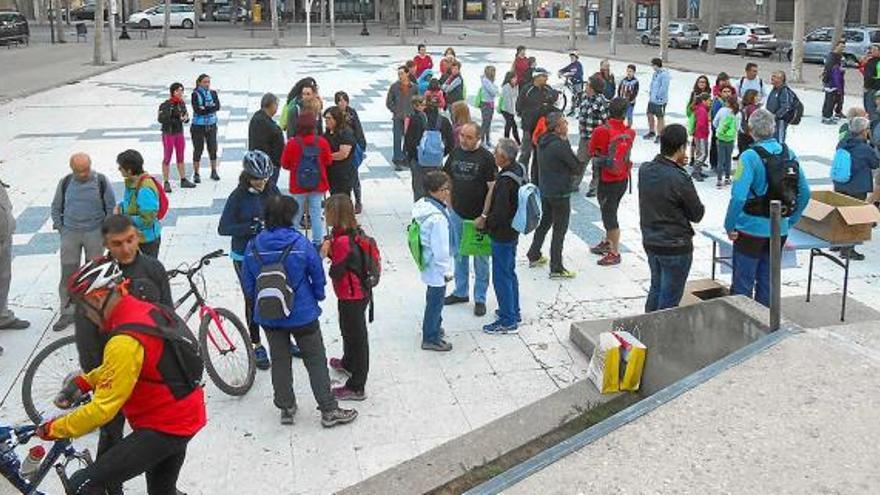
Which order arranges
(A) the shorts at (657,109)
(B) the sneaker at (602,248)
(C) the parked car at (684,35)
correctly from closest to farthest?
(B) the sneaker at (602,248) → (A) the shorts at (657,109) → (C) the parked car at (684,35)

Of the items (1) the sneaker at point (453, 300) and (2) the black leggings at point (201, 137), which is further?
(2) the black leggings at point (201, 137)

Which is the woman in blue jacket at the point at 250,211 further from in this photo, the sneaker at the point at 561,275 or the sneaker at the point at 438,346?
the sneaker at the point at 561,275

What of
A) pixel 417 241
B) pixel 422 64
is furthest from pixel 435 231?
pixel 422 64

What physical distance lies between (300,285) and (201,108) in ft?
24.4

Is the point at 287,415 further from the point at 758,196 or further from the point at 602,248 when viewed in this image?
the point at 602,248

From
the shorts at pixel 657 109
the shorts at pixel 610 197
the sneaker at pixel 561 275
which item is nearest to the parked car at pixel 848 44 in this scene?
the shorts at pixel 657 109

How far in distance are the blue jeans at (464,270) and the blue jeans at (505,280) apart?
42 centimetres

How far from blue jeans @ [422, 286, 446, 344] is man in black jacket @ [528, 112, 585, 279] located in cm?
213

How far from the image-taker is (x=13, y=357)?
7.02 metres

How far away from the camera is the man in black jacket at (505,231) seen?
23.6 feet

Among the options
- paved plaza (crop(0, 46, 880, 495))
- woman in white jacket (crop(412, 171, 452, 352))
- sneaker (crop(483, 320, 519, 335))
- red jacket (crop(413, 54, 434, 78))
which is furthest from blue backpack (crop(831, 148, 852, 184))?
red jacket (crop(413, 54, 434, 78))

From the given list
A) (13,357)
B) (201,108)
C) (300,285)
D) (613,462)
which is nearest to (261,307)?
(300,285)

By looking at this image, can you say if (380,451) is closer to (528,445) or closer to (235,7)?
(528,445)

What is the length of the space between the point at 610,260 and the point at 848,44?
27416 mm
